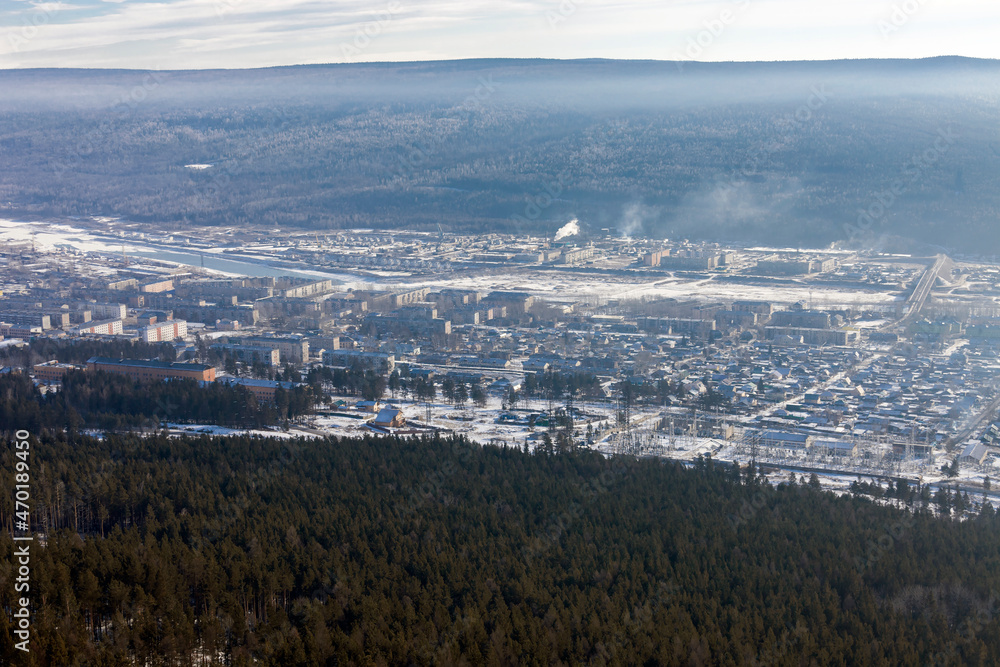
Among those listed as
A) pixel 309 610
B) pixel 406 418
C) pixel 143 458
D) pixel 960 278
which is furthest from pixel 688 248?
pixel 309 610

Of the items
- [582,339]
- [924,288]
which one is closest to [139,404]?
[582,339]

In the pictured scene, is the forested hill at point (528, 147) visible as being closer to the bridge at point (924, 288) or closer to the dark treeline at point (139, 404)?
the bridge at point (924, 288)

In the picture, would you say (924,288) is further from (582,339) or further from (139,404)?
(139,404)

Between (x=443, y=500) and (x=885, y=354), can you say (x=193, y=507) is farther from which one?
(x=885, y=354)

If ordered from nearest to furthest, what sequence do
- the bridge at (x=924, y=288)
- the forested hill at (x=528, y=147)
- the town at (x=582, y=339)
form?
the town at (x=582, y=339), the bridge at (x=924, y=288), the forested hill at (x=528, y=147)

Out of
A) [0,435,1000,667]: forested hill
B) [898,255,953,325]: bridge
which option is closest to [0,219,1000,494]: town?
[898,255,953,325]: bridge

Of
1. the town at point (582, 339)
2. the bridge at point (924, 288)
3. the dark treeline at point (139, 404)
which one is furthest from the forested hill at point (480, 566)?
the bridge at point (924, 288)
